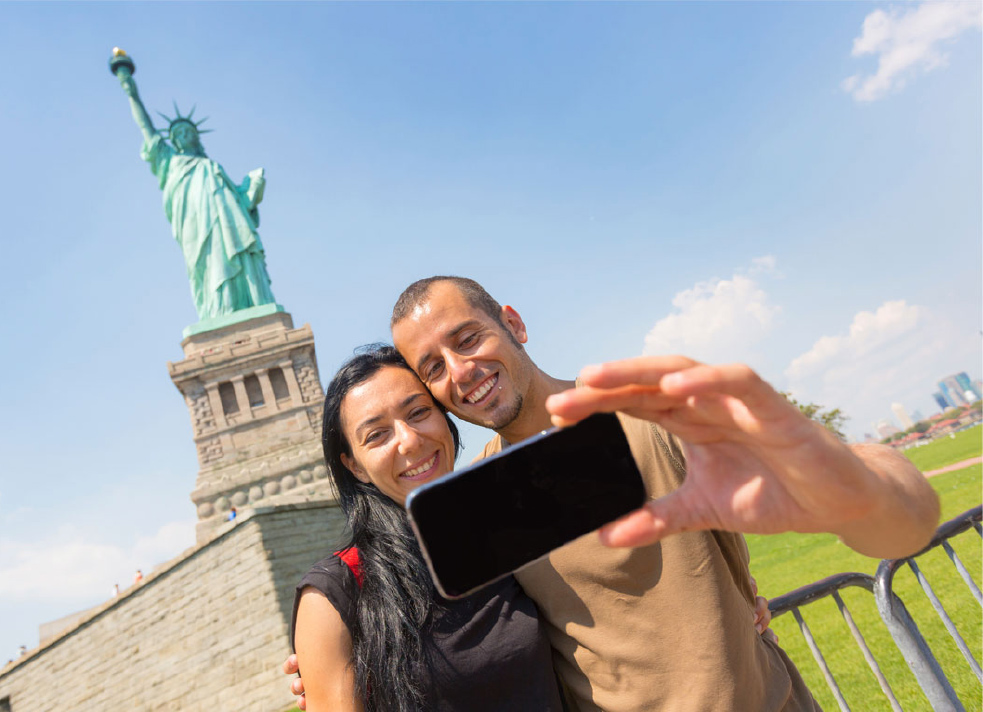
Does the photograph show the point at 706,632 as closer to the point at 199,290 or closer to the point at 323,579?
the point at 323,579

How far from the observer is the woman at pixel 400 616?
1852 mm

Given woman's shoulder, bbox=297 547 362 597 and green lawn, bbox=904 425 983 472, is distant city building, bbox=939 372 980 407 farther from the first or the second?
woman's shoulder, bbox=297 547 362 597

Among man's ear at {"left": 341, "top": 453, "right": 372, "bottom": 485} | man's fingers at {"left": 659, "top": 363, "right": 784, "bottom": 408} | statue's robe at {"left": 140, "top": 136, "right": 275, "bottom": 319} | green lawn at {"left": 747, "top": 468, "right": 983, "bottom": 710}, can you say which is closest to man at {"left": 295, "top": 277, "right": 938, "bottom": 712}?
man's fingers at {"left": 659, "top": 363, "right": 784, "bottom": 408}

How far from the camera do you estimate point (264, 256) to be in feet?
75.3

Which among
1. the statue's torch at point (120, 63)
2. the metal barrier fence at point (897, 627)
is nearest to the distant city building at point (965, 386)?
the statue's torch at point (120, 63)

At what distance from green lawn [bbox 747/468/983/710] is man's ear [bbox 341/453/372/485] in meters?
4.70

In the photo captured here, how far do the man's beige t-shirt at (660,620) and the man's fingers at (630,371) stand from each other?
3.04 feet

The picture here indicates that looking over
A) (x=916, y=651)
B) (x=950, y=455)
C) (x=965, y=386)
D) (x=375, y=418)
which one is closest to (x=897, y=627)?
(x=916, y=651)

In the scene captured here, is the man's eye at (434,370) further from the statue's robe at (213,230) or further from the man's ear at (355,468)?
the statue's robe at (213,230)

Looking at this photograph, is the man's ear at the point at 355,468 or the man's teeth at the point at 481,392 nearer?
the man's teeth at the point at 481,392

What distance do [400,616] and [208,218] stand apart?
23092 mm

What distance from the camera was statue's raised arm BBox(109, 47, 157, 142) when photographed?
23922 millimetres

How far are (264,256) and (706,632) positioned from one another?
23.4 m

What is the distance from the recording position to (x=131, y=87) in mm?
24344
